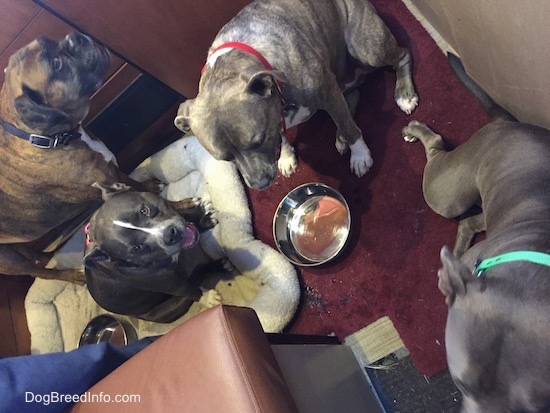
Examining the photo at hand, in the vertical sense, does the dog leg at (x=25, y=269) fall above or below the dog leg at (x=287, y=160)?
above

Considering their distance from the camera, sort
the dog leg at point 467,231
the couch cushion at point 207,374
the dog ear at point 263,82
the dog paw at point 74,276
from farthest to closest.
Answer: the dog paw at point 74,276
the dog leg at point 467,231
the dog ear at point 263,82
the couch cushion at point 207,374

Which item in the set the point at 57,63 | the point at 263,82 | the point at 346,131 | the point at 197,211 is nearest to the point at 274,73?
the point at 263,82

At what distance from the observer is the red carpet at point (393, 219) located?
3113 millimetres

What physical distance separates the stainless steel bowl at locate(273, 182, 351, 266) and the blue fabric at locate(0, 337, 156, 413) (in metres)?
1.25

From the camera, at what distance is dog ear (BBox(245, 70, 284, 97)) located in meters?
2.47

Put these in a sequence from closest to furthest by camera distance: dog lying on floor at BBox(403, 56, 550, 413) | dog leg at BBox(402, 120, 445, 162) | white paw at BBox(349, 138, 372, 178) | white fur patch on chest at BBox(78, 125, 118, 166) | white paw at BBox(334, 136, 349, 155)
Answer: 1. dog lying on floor at BBox(403, 56, 550, 413)
2. dog leg at BBox(402, 120, 445, 162)
3. white paw at BBox(349, 138, 372, 178)
4. white paw at BBox(334, 136, 349, 155)
5. white fur patch on chest at BBox(78, 125, 118, 166)

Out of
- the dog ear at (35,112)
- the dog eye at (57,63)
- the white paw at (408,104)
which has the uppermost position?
the dog eye at (57,63)

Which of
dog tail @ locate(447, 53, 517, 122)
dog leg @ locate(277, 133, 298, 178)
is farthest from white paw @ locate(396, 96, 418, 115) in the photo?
dog leg @ locate(277, 133, 298, 178)

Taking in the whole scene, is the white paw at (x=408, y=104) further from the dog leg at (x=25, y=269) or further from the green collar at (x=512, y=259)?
the dog leg at (x=25, y=269)

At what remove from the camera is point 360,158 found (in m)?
3.33

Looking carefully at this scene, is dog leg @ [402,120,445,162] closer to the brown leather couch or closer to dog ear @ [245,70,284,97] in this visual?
dog ear @ [245,70,284,97]

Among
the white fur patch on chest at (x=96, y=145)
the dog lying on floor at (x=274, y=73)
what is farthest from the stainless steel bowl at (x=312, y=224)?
the white fur patch on chest at (x=96, y=145)

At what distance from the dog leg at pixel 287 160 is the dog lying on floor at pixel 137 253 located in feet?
2.26

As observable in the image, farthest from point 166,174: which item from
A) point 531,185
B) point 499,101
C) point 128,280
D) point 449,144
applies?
point 531,185
